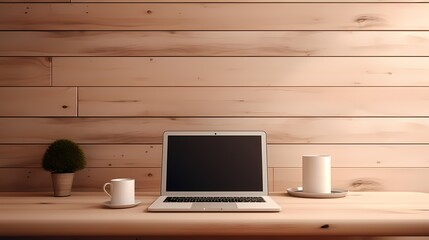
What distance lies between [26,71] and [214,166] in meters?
0.80

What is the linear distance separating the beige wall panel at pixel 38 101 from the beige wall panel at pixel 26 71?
0.08ft

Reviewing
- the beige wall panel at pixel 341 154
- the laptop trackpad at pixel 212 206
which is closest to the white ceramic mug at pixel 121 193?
the laptop trackpad at pixel 212 206

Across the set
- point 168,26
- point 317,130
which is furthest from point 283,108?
point 168,26

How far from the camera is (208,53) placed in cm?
154

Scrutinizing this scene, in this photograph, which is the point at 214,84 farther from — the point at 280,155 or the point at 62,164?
the point at 62,164

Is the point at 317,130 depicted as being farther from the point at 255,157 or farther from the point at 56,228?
the point at 56,228

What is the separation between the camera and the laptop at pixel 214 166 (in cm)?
133

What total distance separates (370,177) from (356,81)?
1.20 ft

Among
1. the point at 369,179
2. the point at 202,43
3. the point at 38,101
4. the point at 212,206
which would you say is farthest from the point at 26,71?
the point at 369,179

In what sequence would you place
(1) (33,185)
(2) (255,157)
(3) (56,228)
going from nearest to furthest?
1. (3) (56,228)
2. (2) (255,157)
3. (1) (33,185)

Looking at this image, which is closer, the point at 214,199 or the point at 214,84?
the point at 214,199

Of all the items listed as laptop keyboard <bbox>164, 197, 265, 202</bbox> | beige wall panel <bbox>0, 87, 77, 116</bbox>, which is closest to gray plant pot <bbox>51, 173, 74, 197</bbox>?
beige wall panel <bbox>0, 87, 77, 116</bbox>

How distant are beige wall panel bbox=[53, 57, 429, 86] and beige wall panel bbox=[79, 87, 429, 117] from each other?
0.08 ft

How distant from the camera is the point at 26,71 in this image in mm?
1533
